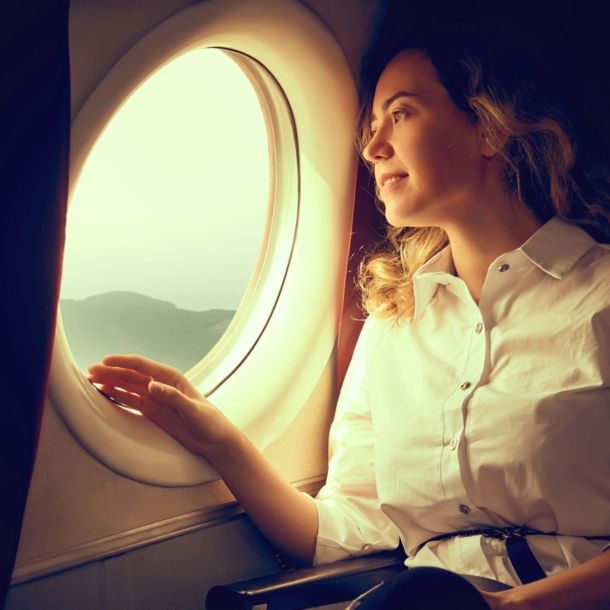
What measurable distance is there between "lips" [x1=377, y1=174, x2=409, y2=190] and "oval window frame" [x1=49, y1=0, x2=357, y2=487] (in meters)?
0.33

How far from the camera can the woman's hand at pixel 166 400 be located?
1.29 meters

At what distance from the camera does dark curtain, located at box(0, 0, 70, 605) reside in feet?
2.92

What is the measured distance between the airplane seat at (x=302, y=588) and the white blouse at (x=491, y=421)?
137 mm

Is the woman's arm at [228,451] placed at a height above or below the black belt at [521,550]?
above

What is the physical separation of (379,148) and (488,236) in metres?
0.32

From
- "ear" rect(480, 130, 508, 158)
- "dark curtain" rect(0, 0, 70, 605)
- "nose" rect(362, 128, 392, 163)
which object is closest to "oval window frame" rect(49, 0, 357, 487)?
"dark curtain" rect(0, 0, 70, 605)

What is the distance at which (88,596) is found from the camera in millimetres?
1176

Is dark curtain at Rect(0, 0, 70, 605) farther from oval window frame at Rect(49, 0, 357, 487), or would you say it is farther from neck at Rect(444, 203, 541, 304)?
neck at Rect(444, 203, 541, 304)

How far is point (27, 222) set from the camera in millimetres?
929

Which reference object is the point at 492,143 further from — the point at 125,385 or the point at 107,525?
the point at 107,525

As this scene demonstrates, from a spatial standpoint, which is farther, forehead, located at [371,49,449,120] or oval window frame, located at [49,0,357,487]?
forehead, located at [371,49,449,120]

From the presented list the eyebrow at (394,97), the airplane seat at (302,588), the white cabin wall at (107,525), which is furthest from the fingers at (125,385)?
the eyebrow at (394,97)

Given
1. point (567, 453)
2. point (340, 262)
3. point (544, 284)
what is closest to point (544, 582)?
point (567, 453)

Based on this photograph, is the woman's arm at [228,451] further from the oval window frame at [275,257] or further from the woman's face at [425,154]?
the woman's face at [425,154]
